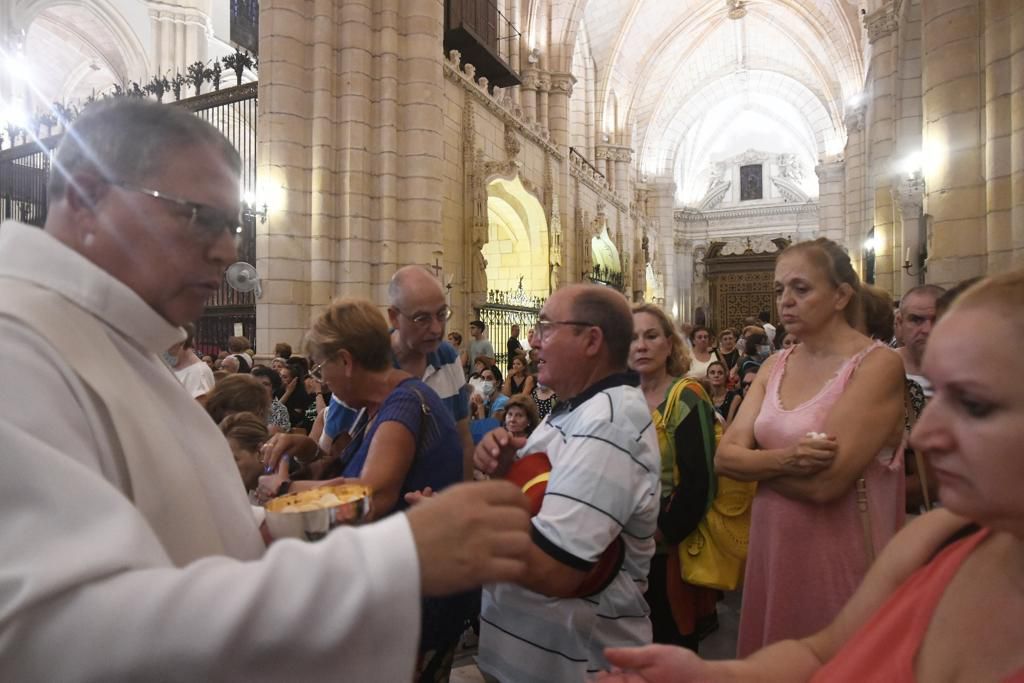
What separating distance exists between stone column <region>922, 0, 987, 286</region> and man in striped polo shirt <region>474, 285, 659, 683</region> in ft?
20.1

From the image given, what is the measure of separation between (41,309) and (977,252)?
7.59 metres

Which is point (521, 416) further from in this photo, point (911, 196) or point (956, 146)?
point (911, 196)

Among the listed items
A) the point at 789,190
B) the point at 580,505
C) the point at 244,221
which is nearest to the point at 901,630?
the point at 580,505

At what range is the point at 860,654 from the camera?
Answer: 101 centimetres

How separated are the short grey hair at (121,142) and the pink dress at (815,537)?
1.84 m

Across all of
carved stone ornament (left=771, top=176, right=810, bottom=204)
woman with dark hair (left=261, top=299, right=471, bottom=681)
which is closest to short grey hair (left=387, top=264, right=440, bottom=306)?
woman with dark hair (left=261, top=299, right=471, bottom=681)

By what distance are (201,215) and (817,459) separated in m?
1.75

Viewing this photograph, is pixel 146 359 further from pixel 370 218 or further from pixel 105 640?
pixel 370 218

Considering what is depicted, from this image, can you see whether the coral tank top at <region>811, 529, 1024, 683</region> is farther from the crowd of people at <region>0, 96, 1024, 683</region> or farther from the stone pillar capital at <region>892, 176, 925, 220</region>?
the stone pillar capital at <region>892, 176, 925, 220</region>

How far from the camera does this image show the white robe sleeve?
67 cm

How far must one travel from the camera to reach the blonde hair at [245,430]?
2.48 meters

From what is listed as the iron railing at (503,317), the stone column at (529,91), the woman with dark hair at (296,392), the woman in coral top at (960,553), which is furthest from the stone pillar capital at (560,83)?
the woman in coral top at (960,553)

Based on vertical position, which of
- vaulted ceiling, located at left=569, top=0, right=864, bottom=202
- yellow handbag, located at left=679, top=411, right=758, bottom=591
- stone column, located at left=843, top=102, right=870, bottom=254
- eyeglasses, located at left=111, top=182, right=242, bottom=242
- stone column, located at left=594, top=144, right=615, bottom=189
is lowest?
yellow handbag, located at left=679, top=411, right=758, bottom=591

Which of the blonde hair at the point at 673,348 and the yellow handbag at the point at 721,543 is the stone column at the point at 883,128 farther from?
the yellow handbag at the point at 721,543
